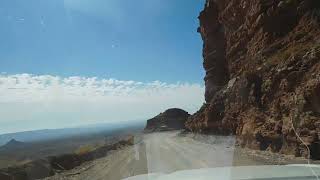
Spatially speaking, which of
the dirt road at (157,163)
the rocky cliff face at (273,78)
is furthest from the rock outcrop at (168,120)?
the dirt road at (157,163)

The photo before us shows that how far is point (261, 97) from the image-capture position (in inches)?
1099

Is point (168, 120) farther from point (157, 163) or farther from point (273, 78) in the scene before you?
point (157, 163)

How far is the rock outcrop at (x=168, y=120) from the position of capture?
119 metres

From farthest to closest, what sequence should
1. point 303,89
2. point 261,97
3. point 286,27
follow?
point 286,27 → point 261,97 → point 303,89

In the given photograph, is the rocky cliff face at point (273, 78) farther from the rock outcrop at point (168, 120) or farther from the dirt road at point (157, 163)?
the rock outcrop at point (168, 120)

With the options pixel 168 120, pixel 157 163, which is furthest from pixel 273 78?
pixel 168 120

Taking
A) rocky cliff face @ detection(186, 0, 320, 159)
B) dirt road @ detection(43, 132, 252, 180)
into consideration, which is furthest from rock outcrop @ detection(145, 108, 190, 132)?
dirt road @ detection(43, 132, 252, 180)

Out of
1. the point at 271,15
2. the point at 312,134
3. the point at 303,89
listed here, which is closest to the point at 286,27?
the point at 271,15

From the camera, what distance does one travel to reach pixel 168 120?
12556 cm

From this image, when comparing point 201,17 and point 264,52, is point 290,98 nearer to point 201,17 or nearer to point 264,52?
point 264,52

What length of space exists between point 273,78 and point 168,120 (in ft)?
329

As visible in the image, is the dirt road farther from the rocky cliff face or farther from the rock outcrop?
the rock outcrop

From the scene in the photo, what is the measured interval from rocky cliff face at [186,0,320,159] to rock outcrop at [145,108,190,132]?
71049mm

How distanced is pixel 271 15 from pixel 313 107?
1474 centimetres
